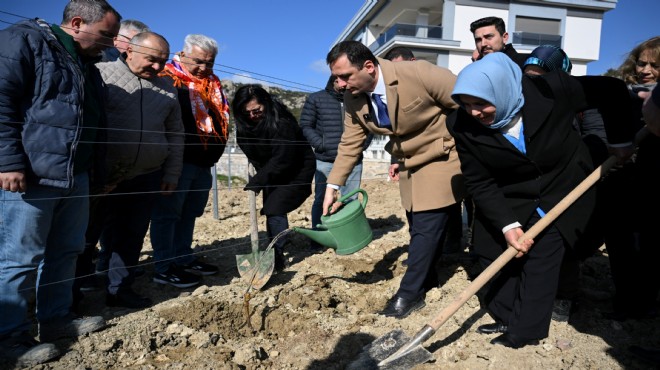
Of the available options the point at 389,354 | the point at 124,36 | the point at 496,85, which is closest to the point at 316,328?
the point at 389,354

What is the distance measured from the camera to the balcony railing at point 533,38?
2158 centimetres

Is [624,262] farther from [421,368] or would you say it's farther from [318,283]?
[318,283]

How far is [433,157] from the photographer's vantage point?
2889mm

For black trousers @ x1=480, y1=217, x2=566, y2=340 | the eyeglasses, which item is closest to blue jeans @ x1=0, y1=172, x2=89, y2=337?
black trousers @ x1=480, y1=217, x2=566, y2=340

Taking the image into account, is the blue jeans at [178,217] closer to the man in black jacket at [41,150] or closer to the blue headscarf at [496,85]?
the man in black jacket at [41,150]

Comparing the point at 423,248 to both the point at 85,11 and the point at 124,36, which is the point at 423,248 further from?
the point at 124,36

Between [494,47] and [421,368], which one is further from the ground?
[494,47]

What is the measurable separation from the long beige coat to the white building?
56.6 ft

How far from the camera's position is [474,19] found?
21.5 m

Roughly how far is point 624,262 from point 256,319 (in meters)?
2.33

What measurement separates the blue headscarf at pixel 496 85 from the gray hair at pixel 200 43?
2.03 meters

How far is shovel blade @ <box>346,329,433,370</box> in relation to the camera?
228cm

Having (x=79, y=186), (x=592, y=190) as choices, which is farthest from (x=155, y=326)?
(x=592, y=190)

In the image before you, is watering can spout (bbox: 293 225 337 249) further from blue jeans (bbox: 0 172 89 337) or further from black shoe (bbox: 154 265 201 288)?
blue jeans (bbox: 0 172 89 337)
